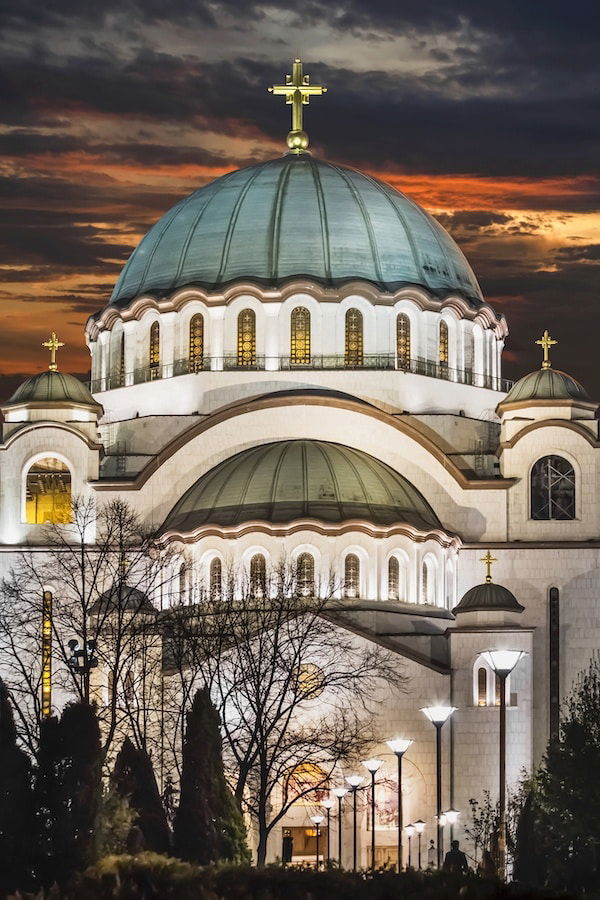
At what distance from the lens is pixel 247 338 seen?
199ft

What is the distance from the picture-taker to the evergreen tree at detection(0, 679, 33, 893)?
1196 inches

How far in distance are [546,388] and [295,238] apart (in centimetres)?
819

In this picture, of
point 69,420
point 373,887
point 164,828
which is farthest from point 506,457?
point 373,887

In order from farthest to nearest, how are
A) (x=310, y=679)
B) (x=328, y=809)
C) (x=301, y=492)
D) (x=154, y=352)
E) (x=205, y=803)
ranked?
(x=154, y=352), (x=301, y=492), (x=310, y=679), (x=328, y=809), (x=205, y=803)

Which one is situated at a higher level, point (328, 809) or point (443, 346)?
point (443, 346)

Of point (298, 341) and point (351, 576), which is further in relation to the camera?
point (298, 341)

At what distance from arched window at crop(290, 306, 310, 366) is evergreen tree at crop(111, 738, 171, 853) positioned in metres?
22.7

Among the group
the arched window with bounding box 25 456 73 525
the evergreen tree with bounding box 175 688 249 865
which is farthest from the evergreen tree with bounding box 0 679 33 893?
the arched window with bounding box 25 456 73 525

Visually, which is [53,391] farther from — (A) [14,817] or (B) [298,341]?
(A) [14,817]

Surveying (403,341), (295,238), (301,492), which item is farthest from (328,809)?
(295,238)

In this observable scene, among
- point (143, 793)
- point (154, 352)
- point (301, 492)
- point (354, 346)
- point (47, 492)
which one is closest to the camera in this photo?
point (143, 793)

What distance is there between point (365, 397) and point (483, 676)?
31.3 feet

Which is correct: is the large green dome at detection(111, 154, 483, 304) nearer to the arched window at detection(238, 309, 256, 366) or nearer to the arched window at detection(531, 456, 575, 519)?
the arched window at detection(238, 309, 256, 366)

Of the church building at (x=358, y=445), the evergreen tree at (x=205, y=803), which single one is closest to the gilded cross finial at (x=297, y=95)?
the church building at (x=358, y=445)
